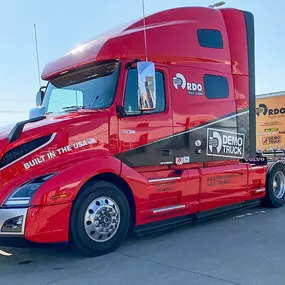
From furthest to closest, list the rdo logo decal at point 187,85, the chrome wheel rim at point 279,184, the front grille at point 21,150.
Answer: the chrome wheel rim at point 279,184 < the rdo logo decal at point 187,85 < the front grille at point 21,150

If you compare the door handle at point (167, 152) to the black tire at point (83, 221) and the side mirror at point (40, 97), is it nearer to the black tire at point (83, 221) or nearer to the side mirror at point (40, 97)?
the black tire at point (83, 221)

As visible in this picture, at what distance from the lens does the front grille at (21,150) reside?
4.63 metres

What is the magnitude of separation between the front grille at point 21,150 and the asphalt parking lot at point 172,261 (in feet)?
4.30

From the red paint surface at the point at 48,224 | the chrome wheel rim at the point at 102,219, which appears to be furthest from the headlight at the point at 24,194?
the chrome wheel rim at the point at 102,219

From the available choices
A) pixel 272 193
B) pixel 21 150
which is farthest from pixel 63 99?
pixel 272 193

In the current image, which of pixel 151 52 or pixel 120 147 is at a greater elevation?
pixel 151 52

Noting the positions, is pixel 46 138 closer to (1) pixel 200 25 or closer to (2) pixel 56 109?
(2) pixel 56 109

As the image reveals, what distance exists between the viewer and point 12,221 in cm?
444

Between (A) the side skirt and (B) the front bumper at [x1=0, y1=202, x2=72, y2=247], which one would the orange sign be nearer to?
(A) the side skirt

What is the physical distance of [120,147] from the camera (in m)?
5.46

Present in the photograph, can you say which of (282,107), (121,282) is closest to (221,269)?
(121,282)

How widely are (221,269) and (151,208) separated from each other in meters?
1.61

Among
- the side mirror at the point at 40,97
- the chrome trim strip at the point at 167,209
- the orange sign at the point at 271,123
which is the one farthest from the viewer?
the orange sign at the point at 271,123

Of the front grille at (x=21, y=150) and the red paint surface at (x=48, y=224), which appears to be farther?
the front grille at (x=21, y=150)
